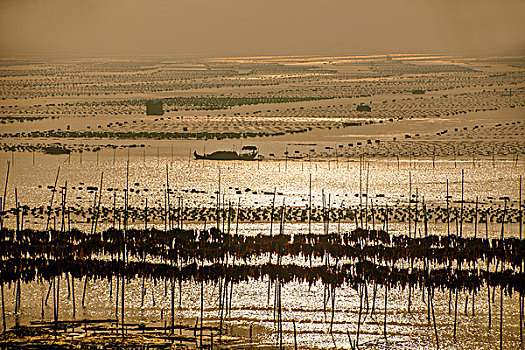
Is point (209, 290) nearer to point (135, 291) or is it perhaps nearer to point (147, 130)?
point (135, 291)

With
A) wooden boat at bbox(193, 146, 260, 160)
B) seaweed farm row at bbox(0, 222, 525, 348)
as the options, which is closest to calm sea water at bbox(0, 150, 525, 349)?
seaweed farm row at bbox(0, 222, 525, 348)

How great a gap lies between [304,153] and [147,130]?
1403 centimetres

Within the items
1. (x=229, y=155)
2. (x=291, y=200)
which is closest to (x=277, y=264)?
(x=291, y=200)

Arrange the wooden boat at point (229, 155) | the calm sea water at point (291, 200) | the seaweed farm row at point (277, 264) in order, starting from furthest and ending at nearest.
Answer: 1. the wooden boat at point (229, 155)
2. the seaweed farm row at point (277, 264)
3. the calm sea water at point (291, 200)

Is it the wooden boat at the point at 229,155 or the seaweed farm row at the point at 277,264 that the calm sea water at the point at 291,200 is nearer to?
the seaweed farm row at the point at 277,264

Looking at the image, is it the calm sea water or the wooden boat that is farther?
the wooden boat

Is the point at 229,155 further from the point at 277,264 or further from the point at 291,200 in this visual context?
the point at 277,264

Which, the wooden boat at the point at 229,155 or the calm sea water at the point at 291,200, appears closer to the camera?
the calm sea water at the point at 291,200

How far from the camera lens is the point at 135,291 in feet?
59.8

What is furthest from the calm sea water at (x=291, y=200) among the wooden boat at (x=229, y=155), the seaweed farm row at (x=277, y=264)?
the wooden boat at (x=229, y=155)

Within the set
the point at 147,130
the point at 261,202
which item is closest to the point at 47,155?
the point at 147,130

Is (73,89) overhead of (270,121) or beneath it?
overhead

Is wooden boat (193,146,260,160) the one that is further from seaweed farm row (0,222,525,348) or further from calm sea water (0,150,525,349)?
seaweed farm row (0,222,525,348)

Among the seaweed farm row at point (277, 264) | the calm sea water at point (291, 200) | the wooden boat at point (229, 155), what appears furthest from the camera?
the wooden boat at point (229, 155)
